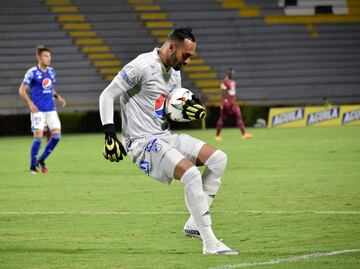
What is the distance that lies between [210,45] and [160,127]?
30.5 meters

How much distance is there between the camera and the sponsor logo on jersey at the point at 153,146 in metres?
8.54

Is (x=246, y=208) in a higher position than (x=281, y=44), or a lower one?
higher

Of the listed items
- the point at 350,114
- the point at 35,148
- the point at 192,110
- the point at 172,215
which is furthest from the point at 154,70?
the point at 350,114

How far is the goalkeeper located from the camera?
8.38 metres

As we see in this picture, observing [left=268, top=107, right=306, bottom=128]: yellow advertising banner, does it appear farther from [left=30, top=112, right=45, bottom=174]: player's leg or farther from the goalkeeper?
the goalkeeper

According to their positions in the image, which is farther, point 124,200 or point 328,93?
point 328,93

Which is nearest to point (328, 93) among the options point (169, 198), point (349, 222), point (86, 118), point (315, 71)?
point (315, 71)

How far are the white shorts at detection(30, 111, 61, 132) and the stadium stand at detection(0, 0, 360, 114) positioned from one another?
17253mm

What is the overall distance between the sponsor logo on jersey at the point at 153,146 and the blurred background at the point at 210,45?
1026 inches

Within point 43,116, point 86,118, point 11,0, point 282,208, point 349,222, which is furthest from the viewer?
point 11,0

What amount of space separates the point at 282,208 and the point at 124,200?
2419mm

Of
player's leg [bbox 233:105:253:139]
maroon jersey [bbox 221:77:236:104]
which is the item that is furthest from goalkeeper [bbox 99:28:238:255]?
maroon jersey [bbox 221:77:236:104]

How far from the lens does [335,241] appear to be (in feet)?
28.9

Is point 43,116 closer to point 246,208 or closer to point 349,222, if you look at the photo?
point 246,208
